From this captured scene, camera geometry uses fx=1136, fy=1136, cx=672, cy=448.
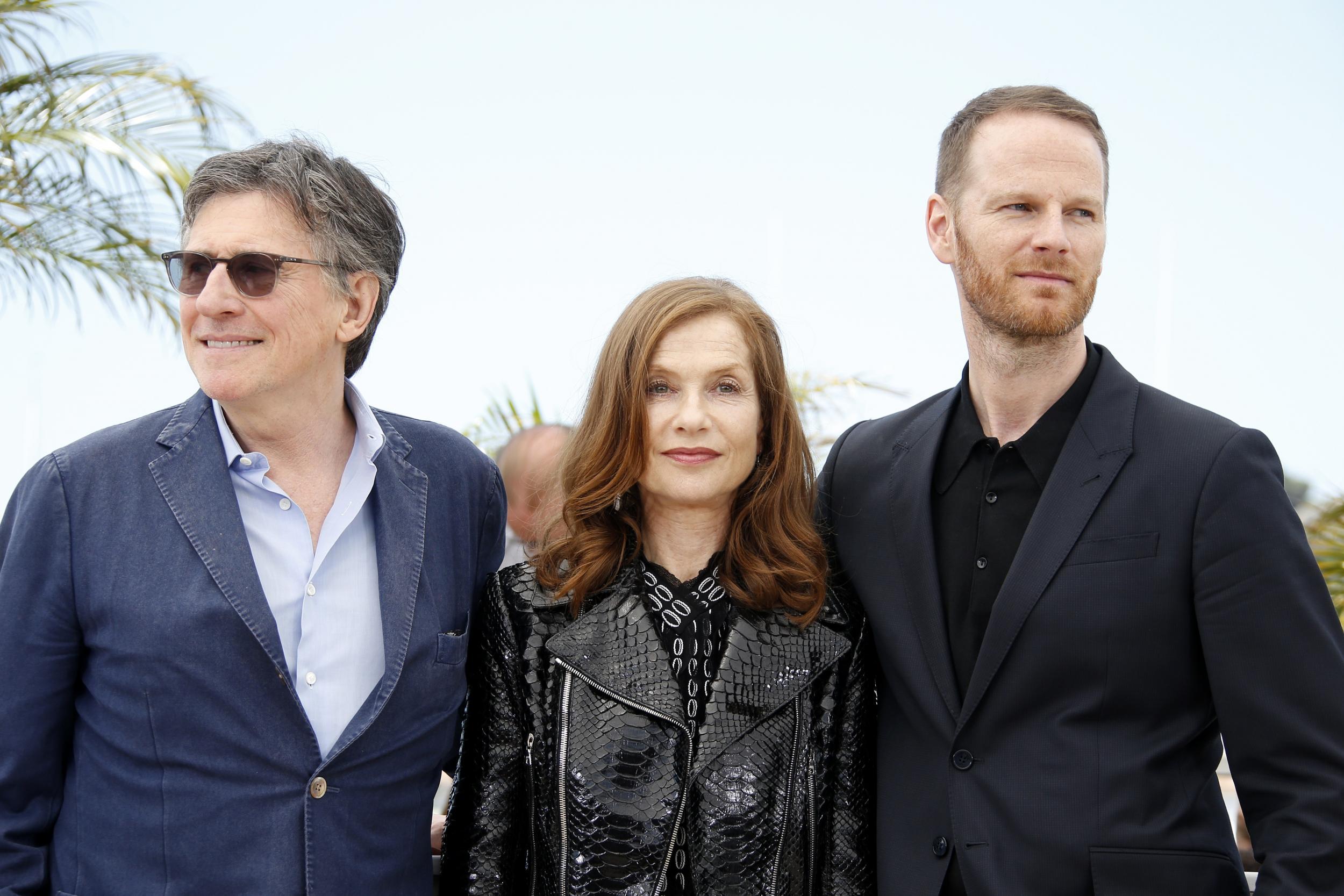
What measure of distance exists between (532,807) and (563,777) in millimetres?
114

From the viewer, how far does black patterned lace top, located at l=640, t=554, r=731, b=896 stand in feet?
8.48

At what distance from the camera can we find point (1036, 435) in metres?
2.55

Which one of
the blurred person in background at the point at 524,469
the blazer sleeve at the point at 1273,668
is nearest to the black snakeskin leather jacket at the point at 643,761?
the blazer sleeve at the point at 1273,668

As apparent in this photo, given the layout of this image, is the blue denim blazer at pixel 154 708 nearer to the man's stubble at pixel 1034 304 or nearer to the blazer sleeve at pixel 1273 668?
the man's stubble at pixel 1034 304

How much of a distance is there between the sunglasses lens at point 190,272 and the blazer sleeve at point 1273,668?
6.87ft

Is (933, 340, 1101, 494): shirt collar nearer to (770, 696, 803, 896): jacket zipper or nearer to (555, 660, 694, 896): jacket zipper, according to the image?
(770, 696, 803, 896): jacket zipper

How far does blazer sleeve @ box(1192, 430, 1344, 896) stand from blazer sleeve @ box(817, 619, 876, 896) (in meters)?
0.77

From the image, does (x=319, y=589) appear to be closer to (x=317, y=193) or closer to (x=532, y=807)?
(x=532, y=807)

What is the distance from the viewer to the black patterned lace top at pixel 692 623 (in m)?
2.58

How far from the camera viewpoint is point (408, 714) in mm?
2381

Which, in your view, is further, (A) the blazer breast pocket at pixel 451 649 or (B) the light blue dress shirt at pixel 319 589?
(A) the blazer breast pocket at pixel 451 649

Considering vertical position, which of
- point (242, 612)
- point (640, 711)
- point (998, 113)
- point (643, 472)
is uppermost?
point (998, 113)

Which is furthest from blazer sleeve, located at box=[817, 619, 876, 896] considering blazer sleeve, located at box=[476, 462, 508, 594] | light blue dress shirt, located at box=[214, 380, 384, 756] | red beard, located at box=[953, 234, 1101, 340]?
light blue dress shirt, located at box=[214, 380, 384, 756]

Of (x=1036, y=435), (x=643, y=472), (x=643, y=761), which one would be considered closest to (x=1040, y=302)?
(x=1036, y=435)
